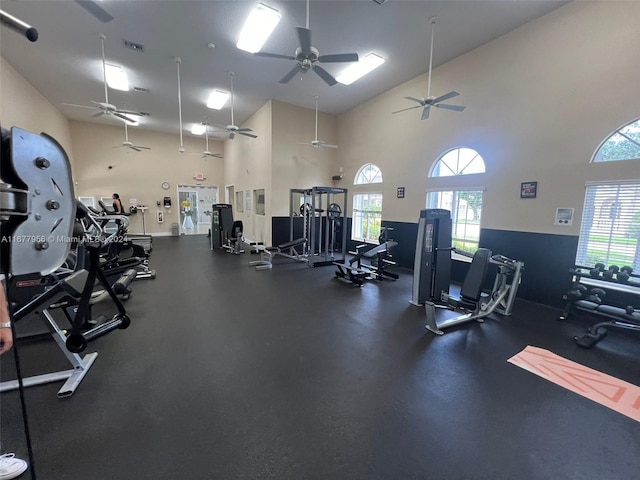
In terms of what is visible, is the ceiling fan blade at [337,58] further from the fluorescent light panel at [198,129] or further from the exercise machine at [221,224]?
the fluorescent light panel at [198,129]

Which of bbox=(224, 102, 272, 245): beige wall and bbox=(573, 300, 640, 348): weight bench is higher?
bbox=(224, 102, 272, 245): beige wall

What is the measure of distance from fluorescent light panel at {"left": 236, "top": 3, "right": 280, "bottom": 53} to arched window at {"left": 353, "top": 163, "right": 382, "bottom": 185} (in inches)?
156

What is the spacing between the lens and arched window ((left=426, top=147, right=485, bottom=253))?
5.08 metres

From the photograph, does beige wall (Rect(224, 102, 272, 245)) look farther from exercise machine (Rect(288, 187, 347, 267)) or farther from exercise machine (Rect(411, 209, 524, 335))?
exercise machine (Rect(411, 209, 524, 335))

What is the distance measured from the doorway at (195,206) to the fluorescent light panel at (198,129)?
7.67ft

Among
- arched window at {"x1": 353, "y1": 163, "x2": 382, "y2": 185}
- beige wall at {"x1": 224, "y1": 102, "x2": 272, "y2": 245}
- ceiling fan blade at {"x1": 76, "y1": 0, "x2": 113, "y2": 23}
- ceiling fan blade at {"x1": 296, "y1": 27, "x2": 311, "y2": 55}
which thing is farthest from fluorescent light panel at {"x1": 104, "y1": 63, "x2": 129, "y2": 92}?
arched window at {"x1": 353, "y1": 163, "x2": 382, "y2": 185}

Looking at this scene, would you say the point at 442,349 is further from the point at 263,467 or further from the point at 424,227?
the point at 263,467

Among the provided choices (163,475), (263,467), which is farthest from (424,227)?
(163,475)

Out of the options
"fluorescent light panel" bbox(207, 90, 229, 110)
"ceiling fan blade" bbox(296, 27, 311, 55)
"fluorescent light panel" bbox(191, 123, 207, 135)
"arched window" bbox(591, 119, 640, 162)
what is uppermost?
"fluorescent light panel" bbox(207, 90, 229, 110)

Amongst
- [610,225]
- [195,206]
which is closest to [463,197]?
[610,225]

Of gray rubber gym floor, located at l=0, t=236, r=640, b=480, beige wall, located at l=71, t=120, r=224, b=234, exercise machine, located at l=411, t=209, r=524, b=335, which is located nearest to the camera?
gray rubber gym floor, located at l=0, t=236, r=640, b=480

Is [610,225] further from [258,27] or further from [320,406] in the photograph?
[258,27]

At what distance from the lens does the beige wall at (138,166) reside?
→ 9880 mm

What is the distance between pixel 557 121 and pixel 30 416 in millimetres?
6644
